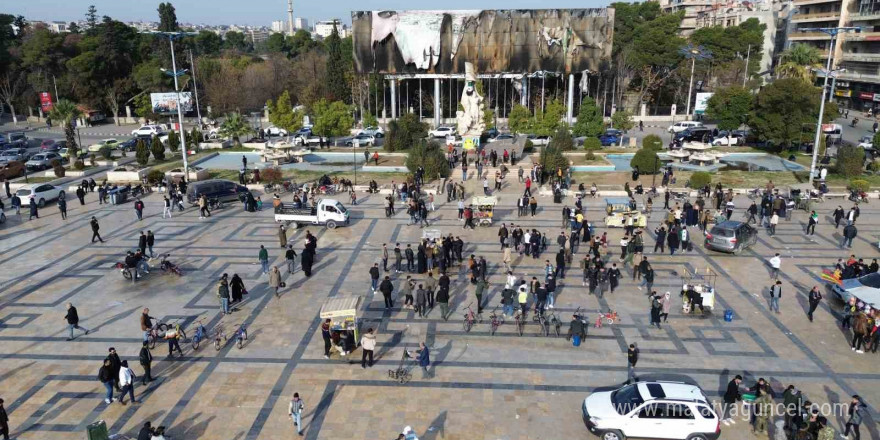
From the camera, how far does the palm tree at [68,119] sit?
46.2 m

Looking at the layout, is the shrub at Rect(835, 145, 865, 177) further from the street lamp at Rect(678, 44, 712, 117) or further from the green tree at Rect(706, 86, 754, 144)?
the street lamp at Rect(678, 44, 712, 117)

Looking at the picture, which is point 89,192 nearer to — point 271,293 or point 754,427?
point 271,293

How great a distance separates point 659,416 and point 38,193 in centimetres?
3423

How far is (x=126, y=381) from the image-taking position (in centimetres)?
1470

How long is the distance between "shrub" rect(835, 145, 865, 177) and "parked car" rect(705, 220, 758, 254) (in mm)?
18416

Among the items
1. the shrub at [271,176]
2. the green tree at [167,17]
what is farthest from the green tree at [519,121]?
the green tree at [167,17]

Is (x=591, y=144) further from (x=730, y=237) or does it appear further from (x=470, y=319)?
(x=470, y=319)

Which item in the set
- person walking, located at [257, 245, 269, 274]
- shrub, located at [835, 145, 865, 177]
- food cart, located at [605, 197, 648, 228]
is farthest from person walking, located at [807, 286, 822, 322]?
shrub, located at [835, 145, 865, 177]

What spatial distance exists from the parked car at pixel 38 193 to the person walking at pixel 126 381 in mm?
21879

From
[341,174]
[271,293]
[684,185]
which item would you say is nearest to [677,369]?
[271,293]

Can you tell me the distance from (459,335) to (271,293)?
7.16m

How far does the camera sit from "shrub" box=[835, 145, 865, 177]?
38.5 m

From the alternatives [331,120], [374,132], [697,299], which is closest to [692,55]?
[374,132]

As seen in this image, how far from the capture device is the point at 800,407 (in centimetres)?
1341
